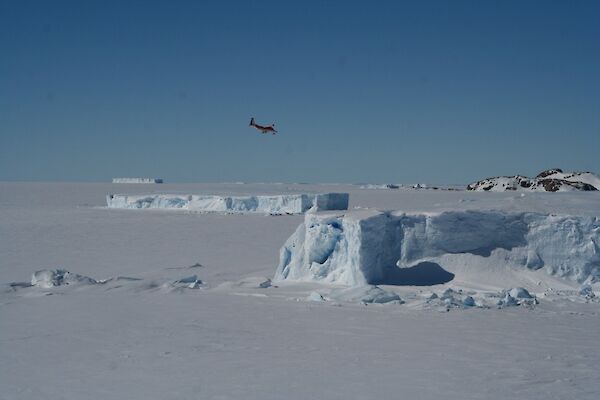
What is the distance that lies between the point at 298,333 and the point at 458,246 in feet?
13.2

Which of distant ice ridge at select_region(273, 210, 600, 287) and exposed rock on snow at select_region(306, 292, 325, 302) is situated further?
distant ice ridge at select_region(273, 210, 600, 287)

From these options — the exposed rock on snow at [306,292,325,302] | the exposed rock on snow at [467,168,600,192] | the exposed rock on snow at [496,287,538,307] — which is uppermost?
the exposed rock on snow at [467,168,600,192]

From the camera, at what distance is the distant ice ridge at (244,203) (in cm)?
2605

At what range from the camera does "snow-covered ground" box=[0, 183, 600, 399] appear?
192 inches

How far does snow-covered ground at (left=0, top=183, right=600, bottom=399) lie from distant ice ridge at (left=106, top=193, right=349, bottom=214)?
13778 mm

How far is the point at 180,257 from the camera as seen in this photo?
14.2m

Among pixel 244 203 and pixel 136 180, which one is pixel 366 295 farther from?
pixel 136 180

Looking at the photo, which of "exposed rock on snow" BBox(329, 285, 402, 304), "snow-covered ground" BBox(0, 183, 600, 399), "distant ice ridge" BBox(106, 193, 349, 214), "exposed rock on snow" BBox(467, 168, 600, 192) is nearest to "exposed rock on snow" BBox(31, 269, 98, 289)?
"snow-covered ground" BBox(0, 183, 600, 399)

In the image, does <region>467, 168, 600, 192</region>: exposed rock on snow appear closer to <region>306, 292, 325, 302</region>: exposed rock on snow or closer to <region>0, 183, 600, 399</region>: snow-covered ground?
<region>0, 183, 600, 399</region>: snow-covered ground

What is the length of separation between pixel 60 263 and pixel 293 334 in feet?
27.2

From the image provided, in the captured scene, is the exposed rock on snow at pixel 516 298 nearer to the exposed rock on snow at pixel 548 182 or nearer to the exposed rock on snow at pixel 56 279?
the exposed rock on snow at pixel 56 279

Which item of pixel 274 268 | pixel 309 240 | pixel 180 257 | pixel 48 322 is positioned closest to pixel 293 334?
pixel 48 322

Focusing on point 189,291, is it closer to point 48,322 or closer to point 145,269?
point 48,322

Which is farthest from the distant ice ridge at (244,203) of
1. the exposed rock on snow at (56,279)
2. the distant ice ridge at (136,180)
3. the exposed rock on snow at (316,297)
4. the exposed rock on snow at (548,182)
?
the distant ice ridge at (136,180)
